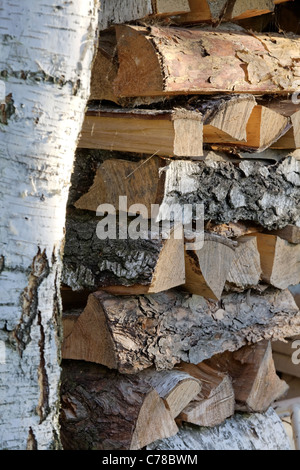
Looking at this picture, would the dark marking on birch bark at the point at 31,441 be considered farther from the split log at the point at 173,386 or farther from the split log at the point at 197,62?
the split log at the point at 197,62

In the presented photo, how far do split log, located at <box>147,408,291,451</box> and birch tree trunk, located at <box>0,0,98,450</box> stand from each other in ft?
2.08

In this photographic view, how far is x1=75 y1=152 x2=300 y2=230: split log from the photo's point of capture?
1.69 metres

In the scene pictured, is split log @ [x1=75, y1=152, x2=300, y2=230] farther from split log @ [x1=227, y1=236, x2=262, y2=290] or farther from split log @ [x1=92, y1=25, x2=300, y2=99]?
split log @ [x1=92, y1=25, x2=300, y2=99]

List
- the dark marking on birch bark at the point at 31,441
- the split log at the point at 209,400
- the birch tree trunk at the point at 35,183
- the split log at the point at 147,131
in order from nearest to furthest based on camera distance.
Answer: the birch tree trunk at the point at 35,183 < the dark marking on birch bark at the point at 31,441 < the split log at the point at 147,131 < the split log at the point at 209,400

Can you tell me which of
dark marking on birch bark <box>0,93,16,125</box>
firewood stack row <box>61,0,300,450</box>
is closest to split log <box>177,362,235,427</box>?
firewood stack row <box>61,0,300,450</box>

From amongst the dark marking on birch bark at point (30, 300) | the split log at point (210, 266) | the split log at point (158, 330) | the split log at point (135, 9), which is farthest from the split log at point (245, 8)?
the dark marking on birch bark at point (30, 300)

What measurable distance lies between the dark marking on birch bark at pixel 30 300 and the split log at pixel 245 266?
0.83 m

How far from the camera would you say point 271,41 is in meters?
1.91

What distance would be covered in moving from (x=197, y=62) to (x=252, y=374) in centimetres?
110

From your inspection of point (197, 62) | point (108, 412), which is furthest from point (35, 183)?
point (108, 412)

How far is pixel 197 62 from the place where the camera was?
1674mm

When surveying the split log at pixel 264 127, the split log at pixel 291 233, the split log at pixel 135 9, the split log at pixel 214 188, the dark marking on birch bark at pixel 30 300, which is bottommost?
the dark marking on birch bark at pixel 30 300

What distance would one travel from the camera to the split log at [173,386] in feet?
5.82
